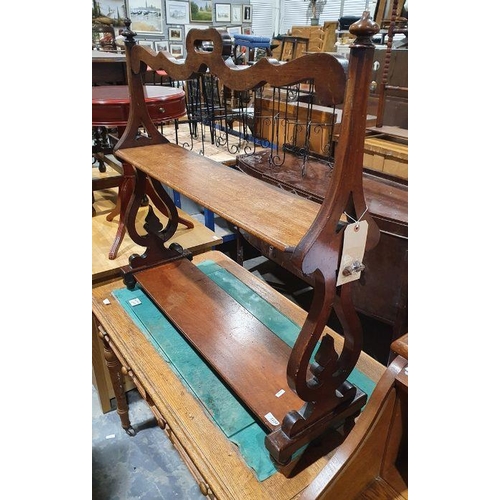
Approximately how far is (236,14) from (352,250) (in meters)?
6.93

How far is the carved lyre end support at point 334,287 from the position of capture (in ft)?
1.97

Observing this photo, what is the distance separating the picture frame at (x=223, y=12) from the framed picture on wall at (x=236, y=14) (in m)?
0.07

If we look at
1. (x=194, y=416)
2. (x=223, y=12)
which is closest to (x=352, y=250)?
(x=194, y=416)

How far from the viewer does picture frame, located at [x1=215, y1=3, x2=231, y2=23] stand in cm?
616

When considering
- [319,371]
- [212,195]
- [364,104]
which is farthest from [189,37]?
[319,371]

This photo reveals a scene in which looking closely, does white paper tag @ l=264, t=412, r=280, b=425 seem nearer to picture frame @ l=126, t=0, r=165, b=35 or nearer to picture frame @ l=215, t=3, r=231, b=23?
picture frame @ l=126, t=0, r=165, b=35

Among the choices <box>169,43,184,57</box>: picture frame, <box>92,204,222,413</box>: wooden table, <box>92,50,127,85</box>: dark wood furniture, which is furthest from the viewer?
<box>169,43,184,57</box>: picture frame

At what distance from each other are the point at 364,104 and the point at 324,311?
36 centimetres

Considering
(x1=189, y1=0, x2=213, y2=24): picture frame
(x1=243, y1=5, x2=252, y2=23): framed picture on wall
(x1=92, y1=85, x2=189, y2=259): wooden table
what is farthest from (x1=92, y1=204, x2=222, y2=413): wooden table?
(x1=243, y1=5, x2=252, y2=23): framed picture on wall

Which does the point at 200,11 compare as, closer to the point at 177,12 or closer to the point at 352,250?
the point at 177,12

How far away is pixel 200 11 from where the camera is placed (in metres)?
5.87

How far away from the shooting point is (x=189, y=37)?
0.97 m

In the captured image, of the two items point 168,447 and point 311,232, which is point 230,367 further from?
point 168,447

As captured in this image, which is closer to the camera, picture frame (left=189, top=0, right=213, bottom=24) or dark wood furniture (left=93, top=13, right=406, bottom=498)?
dark wood furniture (left=93, top=13, right=406, bottom=498)
